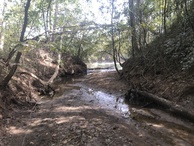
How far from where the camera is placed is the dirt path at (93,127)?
17.5 ft

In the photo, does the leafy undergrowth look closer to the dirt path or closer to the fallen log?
the fallen log

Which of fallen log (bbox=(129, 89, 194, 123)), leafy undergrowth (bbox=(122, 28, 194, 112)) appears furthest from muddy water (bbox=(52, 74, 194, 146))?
leafy undergrowth (bbox=(122, 28, 194, 112))

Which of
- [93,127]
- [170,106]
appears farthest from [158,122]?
[93,127]

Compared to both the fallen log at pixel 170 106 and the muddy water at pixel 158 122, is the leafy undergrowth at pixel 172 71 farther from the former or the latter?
the muddy water at pixel 158 122

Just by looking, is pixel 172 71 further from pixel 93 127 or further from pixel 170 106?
A: pixel 93 127

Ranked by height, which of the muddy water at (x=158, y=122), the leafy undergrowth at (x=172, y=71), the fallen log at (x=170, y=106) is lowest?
the muddy water at (x=158, y=122)

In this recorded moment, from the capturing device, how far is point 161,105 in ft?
26.5

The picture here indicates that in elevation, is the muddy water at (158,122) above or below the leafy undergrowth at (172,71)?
below

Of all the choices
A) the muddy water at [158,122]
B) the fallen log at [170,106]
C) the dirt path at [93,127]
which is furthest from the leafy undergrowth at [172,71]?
the dirt path at [93,127]

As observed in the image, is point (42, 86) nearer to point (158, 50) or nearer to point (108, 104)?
point (108, 104)

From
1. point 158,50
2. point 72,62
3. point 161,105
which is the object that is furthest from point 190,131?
point 72,62

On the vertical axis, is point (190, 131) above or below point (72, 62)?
below

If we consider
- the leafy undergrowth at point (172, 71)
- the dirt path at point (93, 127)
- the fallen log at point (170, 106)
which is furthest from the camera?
the leafy undergrowth at point (172, 71)

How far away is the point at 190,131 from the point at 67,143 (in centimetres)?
357
